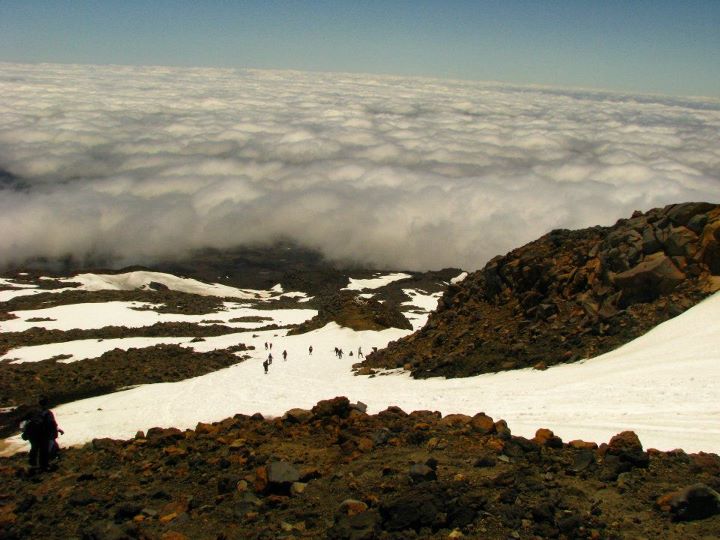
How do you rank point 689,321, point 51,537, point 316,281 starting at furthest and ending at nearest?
1. point 316,281
2. point 689,321
3. point 51,537

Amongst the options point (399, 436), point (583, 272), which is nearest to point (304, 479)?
point (399, 436)

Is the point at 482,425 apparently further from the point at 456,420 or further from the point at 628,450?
the point at 628,450

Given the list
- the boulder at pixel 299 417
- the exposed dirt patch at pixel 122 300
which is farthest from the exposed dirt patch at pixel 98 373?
the exposed dirt patch at pixel 122 300

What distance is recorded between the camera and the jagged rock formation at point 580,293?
808 inches

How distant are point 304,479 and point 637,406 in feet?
26.0

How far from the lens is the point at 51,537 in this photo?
8.48 m

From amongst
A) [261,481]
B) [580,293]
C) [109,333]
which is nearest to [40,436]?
[261,481]

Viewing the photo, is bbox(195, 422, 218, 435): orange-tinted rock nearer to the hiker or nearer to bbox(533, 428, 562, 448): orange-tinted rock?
the hiker

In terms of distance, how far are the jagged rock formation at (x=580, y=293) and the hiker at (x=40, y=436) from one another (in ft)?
47.1

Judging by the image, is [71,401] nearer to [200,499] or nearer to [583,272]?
[200,499]

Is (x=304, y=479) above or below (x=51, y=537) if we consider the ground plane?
above

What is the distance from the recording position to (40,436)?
1291 cm

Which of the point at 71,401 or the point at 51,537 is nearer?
the point at 51,537

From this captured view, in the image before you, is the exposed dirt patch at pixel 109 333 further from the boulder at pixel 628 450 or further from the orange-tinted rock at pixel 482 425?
the boulder at pixel 628 450
